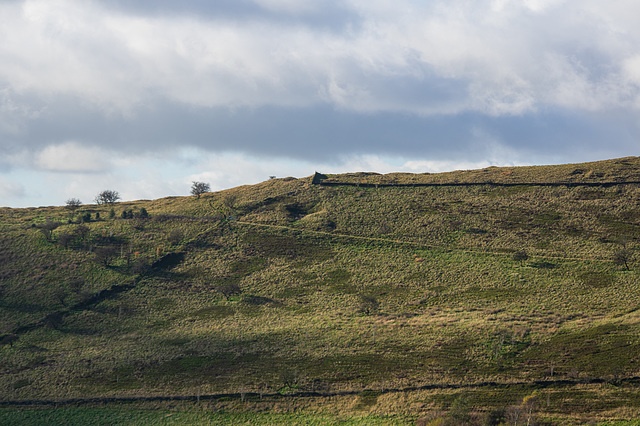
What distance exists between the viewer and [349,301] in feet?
277

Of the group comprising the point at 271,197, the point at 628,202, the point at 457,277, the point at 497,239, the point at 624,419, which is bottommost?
the point at 624,419

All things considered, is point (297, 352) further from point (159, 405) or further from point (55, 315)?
→ point (55, 315)

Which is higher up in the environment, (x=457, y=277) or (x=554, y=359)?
(x=457, y=277)

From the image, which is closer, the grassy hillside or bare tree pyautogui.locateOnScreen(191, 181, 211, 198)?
the grassy hillside

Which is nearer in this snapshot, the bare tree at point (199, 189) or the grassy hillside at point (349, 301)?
the grassy hillside at point (349, 301)

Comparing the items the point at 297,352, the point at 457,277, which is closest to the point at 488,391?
the point at 297,352

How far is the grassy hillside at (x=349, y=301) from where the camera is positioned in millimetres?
57406

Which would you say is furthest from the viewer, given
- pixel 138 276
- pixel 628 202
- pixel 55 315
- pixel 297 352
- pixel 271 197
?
pixel 271 197

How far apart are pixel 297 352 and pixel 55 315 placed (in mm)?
46274

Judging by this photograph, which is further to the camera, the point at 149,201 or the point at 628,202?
the point at 149,201

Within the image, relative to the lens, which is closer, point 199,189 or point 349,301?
point 349,301

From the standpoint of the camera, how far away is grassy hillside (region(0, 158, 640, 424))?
57406 millimetres

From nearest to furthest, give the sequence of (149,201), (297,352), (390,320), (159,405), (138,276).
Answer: (159,405) → (297,352) → (390,320) → (138,276) → (149,201)

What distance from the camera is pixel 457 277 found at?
8775cm
